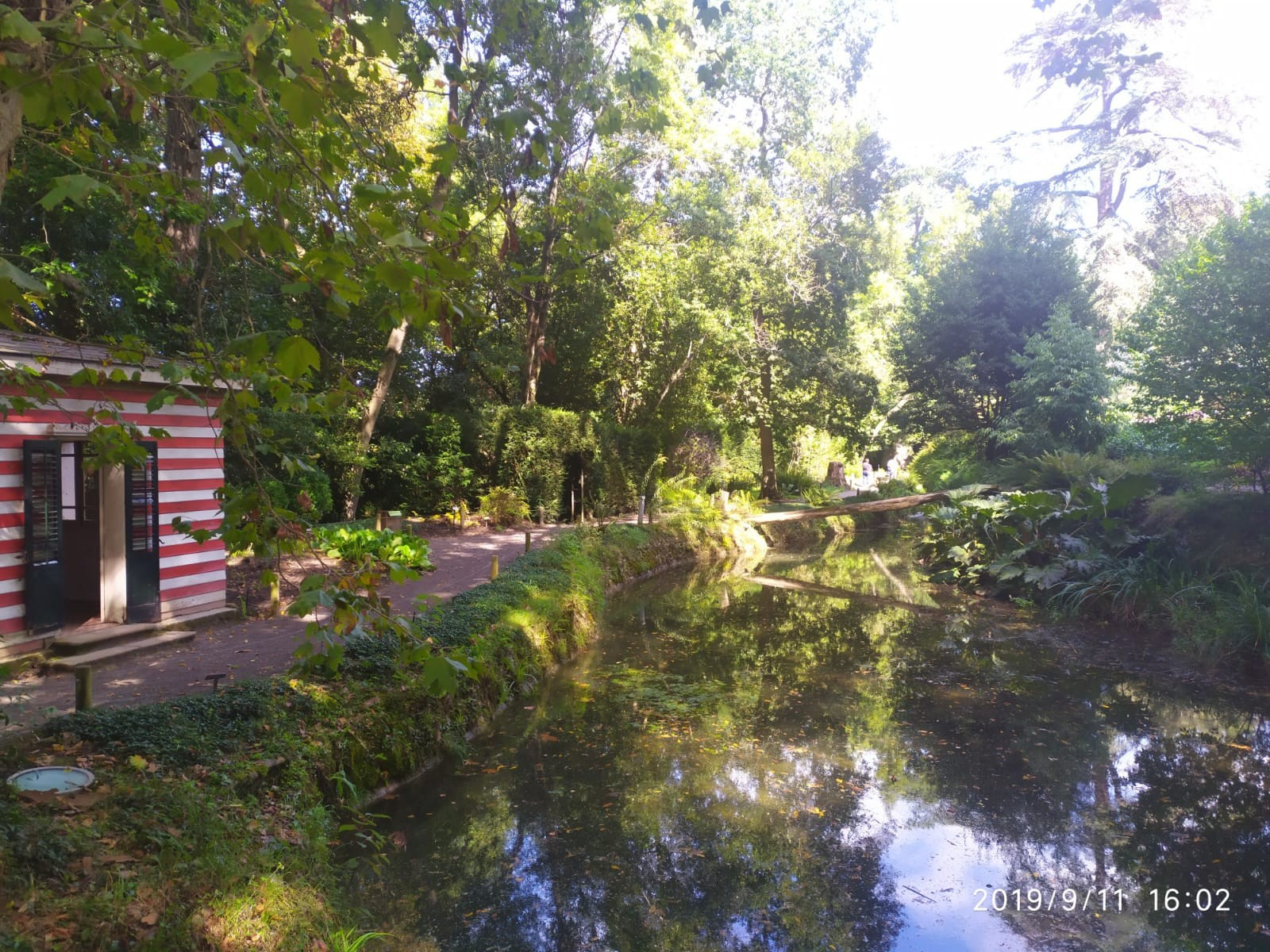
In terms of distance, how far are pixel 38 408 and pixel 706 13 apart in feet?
22.1

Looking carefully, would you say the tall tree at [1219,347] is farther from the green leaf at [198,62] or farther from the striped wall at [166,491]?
the green leaf at [198,62]

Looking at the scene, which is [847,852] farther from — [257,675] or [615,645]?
[615,645]

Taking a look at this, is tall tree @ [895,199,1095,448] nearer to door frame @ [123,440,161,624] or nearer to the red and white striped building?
the red and white striped building

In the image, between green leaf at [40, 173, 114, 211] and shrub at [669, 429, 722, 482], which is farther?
shrub at [669, 429, 722, 482]

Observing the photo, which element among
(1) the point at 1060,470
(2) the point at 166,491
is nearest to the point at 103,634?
(2) the point at 166,491

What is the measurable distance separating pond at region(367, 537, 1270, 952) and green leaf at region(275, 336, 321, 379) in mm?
3684

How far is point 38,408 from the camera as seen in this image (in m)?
7.26

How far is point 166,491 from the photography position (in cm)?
895

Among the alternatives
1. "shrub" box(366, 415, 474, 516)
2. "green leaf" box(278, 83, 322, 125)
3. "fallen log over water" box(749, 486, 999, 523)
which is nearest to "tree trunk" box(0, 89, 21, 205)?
"green leaf" box(278, 83, 322, 125)

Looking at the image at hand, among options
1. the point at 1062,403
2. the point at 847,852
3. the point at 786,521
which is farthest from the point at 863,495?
the point at 847,852

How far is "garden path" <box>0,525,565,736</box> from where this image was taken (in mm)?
6164

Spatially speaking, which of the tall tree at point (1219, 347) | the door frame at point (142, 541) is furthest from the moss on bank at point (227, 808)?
the tall tree at point (1219, 347)

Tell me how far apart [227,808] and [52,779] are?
0.86m

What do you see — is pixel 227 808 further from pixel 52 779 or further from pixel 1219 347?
pixel 1219 347
